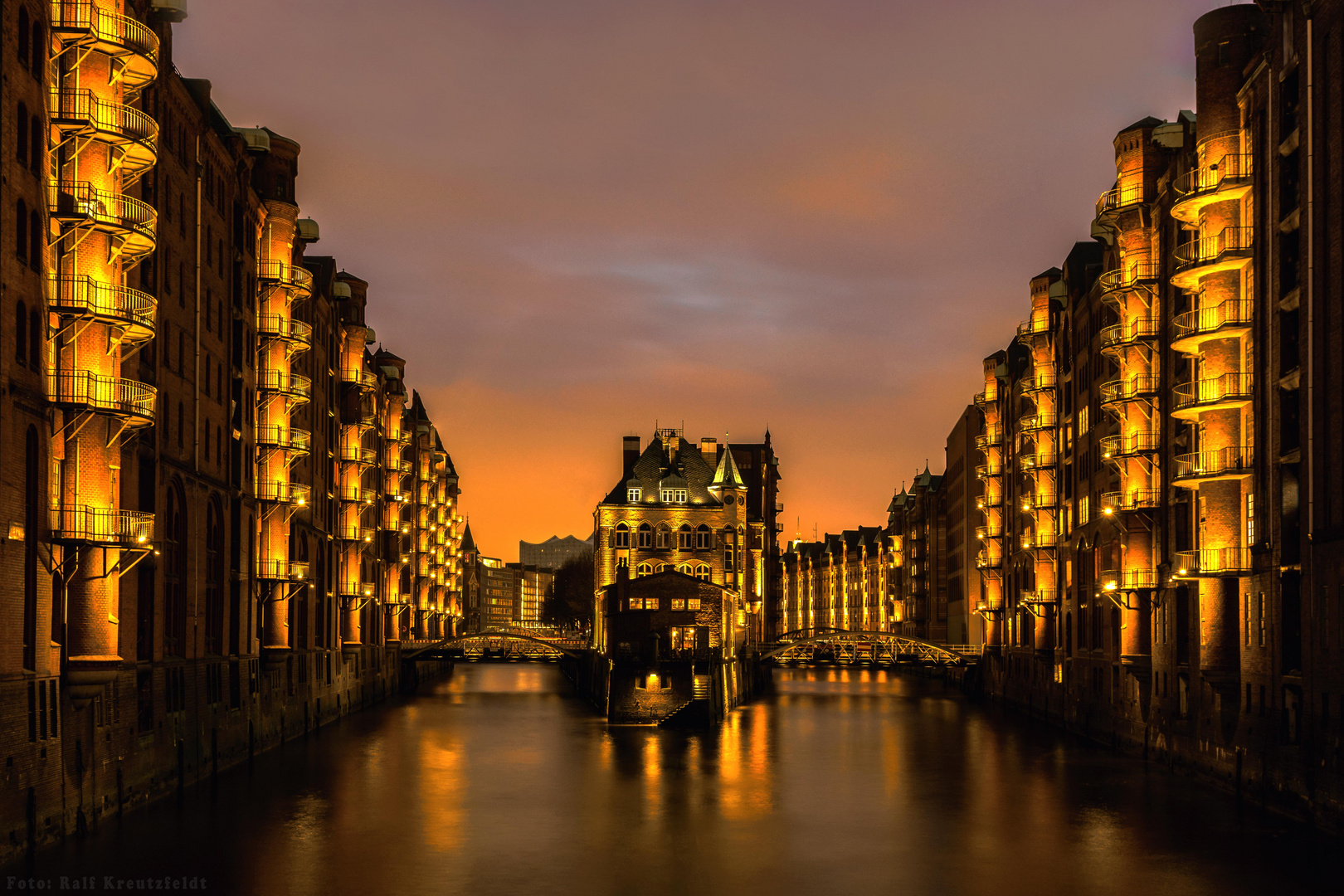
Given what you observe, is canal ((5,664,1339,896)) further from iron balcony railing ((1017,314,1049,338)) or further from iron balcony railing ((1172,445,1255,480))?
iron balcony railing ((1017,314,1049,338))

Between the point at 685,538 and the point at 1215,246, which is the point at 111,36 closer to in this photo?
the point at 1215,246

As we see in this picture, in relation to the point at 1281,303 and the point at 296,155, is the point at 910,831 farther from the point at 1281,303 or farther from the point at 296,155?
the point at 296,155

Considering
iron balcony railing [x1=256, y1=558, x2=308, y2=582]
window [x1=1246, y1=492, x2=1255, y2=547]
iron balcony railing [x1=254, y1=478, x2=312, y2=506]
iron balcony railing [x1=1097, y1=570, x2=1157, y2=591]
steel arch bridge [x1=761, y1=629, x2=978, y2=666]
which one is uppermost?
iron balcony railing [x1=254, y1=478, x2=312, y2=506]

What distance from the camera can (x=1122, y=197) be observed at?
68000mm

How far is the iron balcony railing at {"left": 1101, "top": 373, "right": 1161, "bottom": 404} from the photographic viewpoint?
220ft

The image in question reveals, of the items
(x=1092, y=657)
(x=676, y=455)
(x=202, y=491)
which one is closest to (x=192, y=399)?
(x=202, y=491)

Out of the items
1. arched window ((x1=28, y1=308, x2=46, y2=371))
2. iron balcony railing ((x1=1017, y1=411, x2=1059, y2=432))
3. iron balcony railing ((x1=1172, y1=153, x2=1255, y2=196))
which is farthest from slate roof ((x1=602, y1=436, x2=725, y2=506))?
arched window ((x1=28, y1=308, x2=46, y2=371))

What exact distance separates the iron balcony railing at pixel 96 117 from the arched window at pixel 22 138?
204cm

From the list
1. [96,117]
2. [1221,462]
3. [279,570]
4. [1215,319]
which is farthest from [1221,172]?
[279,570]

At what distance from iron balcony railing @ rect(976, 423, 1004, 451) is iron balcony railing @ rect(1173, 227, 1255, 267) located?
5936 cm

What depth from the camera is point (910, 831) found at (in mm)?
51844

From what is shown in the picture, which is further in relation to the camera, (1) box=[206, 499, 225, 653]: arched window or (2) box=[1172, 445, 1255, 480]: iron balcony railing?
(1) box=[206, 499, 225, 653]: arched window

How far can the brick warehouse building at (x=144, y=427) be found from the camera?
40.4 metres

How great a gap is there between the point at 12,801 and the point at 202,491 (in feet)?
77.1
